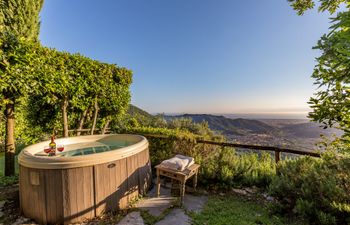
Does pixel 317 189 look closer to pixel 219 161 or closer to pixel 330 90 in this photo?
pixel 330 90

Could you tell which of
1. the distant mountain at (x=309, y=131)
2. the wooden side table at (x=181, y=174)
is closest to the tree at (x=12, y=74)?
the wooden side table at (x=181, y=174)

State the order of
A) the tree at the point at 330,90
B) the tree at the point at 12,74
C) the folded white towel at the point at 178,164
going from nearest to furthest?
the tree at the point at 330,90
the folded white towel at the point at 178,164
the tree at the point at 12,74

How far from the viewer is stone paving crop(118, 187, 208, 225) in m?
2.66

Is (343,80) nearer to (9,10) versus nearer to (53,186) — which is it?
(53,186)

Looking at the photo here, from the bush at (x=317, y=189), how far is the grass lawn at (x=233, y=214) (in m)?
0.34

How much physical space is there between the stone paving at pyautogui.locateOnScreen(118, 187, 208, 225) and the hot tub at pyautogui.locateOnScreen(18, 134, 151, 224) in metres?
0.37

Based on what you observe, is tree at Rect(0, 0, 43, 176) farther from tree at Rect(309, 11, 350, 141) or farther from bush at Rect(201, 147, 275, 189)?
tree at Rect(309, 11, 350, 141)

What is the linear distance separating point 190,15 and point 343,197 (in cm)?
718

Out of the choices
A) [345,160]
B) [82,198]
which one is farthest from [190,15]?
[82,198]

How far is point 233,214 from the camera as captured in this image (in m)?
2.90

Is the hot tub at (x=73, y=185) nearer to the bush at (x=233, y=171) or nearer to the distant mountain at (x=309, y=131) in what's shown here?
the bush at (x=233, y=171)

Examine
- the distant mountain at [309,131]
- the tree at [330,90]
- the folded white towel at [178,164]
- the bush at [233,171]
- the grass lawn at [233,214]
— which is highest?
Result: the tree at [330,90]

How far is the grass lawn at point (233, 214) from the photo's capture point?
8.71 ft

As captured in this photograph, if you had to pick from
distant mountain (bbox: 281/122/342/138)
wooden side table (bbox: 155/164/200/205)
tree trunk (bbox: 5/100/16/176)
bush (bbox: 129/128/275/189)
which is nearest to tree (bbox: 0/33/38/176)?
tree trunk (bbox: 5/100/16/176)
